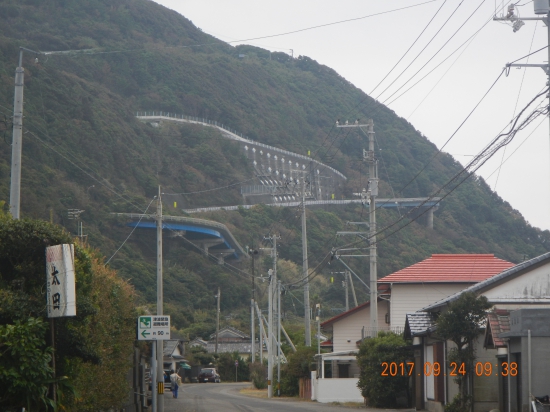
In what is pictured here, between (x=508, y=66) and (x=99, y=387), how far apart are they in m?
10.7

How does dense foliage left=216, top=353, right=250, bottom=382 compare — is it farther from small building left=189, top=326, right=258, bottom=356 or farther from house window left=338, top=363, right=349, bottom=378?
house window left=338, top=363, right=349, bottom=378

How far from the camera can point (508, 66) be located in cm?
1675

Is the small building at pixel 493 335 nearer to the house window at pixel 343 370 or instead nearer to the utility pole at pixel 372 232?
the utility pole at pixel 372 232

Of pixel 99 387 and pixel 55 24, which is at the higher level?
pixel 55 24

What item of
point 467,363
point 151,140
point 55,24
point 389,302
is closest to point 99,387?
point 467,363

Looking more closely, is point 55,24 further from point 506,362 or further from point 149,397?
point 506,362

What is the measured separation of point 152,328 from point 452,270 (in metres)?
19.8

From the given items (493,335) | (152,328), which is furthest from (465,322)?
(152,328)

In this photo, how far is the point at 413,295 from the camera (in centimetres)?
3528

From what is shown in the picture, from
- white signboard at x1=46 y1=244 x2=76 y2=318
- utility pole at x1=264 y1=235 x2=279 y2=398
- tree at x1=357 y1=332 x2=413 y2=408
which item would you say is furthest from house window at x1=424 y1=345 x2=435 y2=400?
white signboard at x1=46 y1=244 x2=76 y2=318

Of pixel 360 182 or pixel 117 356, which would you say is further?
pixel 360 182

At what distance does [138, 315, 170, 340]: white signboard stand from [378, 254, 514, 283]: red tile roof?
1739 centimetres

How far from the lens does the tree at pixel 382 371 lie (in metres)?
28.3

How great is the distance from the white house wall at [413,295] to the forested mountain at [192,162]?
5.90 metres
